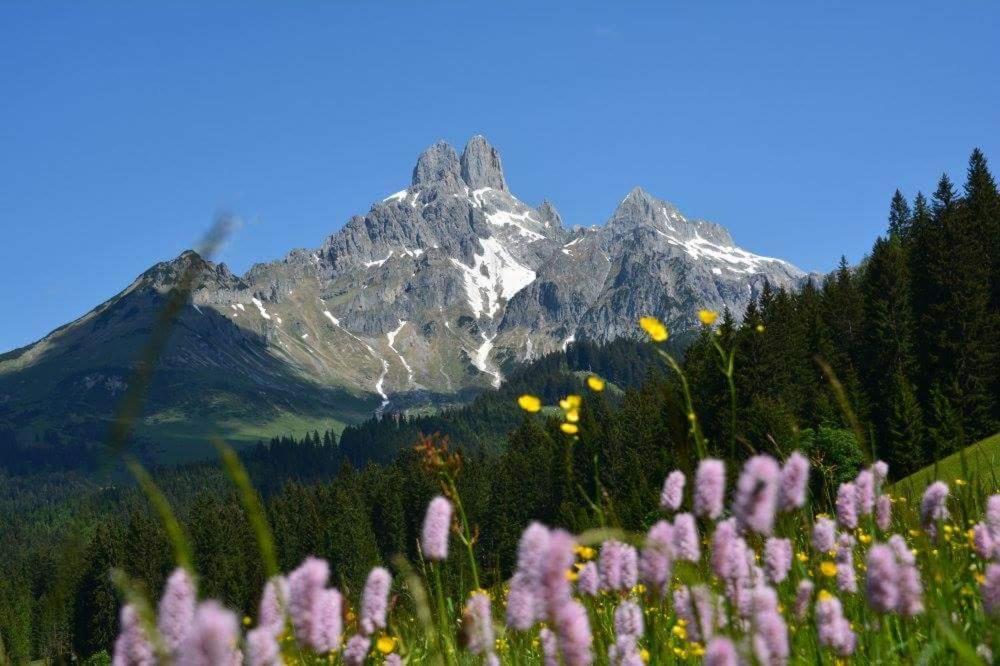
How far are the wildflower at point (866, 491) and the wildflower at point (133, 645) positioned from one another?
2641mm

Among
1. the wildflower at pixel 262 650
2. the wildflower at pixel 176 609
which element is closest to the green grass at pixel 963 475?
the wildflower at pixel 262 650

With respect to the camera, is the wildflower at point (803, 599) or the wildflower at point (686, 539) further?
the wildflower at point (803, 599)

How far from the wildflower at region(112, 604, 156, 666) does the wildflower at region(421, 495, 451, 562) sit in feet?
3.85

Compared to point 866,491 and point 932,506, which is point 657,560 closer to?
point 866,491

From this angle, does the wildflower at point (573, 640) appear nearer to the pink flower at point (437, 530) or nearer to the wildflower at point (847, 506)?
the pink flower at point (437, 530)

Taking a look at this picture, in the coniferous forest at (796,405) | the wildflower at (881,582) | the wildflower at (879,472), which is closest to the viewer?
the wildflower at (881,582)

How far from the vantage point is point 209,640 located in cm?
154

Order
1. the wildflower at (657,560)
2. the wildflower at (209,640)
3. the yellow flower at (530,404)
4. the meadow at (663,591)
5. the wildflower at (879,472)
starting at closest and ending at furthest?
1. the wildflower at (209,640)
2. the meadow at (663,591)
3. the wildflower at (657,560)
4. the wildflower at (879,472)
5. the yellow flower at (530,404)

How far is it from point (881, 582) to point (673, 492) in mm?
814

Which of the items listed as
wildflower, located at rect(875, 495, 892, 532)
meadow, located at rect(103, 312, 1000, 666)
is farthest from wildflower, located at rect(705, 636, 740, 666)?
wildflower, located at rect(875, 495, 892, 532)

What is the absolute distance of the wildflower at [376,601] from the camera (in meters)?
3.03

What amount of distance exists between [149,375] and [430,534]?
1.35m

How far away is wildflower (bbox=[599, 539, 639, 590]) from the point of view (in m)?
3.11

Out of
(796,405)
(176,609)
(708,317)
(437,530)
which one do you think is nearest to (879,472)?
(708,317)
